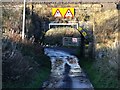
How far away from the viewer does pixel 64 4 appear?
3316cm

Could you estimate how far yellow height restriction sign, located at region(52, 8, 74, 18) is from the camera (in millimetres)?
32094

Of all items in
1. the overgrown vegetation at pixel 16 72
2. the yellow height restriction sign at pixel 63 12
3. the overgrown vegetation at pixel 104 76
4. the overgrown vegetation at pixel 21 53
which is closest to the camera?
the overgrown vegetation at pixel 16 72

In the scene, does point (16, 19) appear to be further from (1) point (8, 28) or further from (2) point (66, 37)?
(2) point (66, 37)

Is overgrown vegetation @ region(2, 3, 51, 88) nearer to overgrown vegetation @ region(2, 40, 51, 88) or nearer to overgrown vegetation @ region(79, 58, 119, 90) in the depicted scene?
overgrown vegetation @ region(2, 40, 51, 88)

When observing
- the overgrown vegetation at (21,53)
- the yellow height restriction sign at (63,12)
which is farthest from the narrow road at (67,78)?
the yellow height restriction sign at (63,12)

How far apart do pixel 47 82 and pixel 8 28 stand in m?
7.71

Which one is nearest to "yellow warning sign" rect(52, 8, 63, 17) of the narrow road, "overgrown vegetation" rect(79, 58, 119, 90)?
the narrow road

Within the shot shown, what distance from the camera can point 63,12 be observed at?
32.2 m

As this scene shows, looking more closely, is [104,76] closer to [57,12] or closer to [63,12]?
[63,12]

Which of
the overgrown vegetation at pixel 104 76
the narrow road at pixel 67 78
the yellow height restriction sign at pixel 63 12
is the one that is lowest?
the narrow road at pixel 67 78

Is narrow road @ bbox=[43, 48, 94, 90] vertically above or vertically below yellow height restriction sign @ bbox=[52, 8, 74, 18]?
below

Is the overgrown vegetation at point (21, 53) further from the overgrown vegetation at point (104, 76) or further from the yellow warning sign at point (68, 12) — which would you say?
the overgrown vegetation at point (104, 76)

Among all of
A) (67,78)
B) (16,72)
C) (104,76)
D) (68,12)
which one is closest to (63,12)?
(68,12)

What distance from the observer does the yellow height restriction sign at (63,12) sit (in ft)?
105
